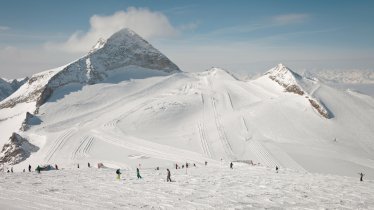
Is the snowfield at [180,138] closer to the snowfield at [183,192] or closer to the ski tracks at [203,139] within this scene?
the snowfield at [183,192]

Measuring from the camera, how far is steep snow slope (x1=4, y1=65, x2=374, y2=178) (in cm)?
5378

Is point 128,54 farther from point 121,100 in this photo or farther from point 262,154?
point 262,154

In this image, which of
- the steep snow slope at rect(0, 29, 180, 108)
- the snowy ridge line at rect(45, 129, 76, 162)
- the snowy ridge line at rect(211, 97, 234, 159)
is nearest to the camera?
the snowy ridge line at rect(45, 129, 76, 162)

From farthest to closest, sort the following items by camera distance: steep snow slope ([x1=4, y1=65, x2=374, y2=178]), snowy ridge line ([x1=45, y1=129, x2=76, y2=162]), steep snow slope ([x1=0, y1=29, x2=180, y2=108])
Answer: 1. steep snow slope ([x1=0, y1=29, x2=180, y2=108])
2. snowy ridge line ([x1=45, y1=129, x2=76, y2=162])
3. steep snow slope ([x1=4, y1=65, x2=374, y2=178])

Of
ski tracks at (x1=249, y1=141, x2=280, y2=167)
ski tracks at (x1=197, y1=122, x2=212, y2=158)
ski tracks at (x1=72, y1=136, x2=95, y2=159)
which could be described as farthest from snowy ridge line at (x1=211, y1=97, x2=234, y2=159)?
ski tracks at (x1=72, y1=136, x2=95, y2=159)

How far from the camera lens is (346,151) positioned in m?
57.5

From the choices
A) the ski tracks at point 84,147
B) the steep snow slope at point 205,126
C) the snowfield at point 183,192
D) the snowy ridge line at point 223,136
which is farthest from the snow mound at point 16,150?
the snowy ridge line at point 223,136

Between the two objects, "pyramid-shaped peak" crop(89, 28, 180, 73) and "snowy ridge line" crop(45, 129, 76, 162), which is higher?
"pyramid-shaped peak" crop(89, 28, 180, 73)

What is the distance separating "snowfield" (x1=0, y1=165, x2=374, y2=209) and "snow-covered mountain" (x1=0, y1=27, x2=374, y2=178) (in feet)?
60.4

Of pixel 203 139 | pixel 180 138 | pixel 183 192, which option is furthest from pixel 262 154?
pixel 183 192

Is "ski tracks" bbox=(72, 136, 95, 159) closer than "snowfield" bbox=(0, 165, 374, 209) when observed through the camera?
No

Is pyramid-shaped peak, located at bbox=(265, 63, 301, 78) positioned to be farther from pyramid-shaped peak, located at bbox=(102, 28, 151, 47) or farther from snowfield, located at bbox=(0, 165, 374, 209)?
snowfield, located at bbox=(0, 165, 374, 209)

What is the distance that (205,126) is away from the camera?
228 feet

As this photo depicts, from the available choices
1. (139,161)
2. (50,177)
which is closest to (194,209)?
(50,177)
